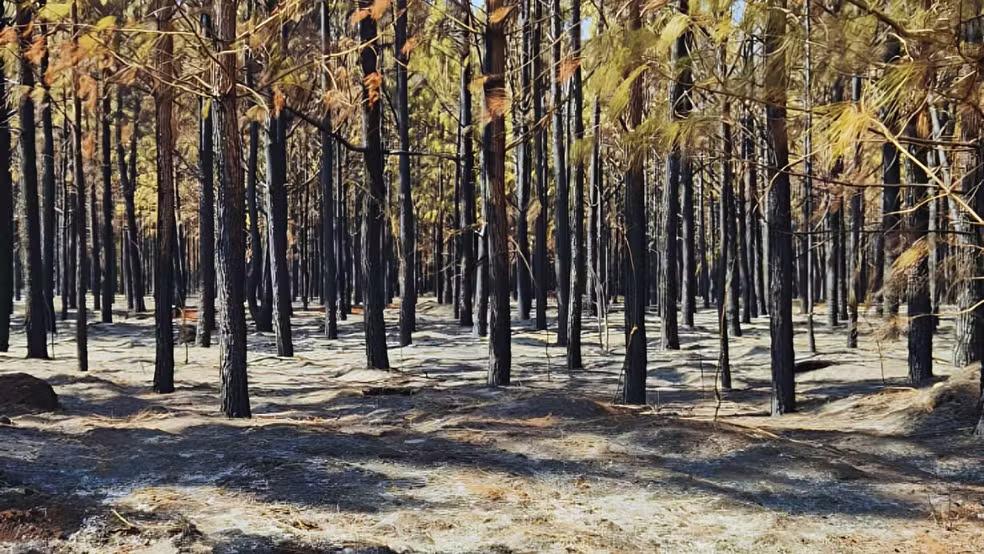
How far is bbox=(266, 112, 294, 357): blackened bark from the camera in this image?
58.2 feet

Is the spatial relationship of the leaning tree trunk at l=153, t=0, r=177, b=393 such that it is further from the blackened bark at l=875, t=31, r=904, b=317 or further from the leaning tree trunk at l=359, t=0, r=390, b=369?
the blackened bark at l=875, t=31, r=904, b=317

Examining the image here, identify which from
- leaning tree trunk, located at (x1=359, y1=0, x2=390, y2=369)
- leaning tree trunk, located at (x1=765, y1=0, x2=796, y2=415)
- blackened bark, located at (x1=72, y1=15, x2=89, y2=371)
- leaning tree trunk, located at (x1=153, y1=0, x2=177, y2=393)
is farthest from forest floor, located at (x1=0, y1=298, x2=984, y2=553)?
leaning tree trunk, located at (x1=359, y1=0, x2=390, y2=369)

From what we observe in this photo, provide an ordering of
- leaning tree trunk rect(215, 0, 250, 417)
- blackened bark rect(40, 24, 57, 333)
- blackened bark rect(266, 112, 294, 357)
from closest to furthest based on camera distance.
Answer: leaning tree trunk rect(215, 0, 250, 417), blackened bark rect(266, 112, 294, 357), blackened bark rect(40, 24, 57, 333)

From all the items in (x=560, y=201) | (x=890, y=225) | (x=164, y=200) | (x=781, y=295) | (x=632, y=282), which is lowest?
(x=781, y=295)

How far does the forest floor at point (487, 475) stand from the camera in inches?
199

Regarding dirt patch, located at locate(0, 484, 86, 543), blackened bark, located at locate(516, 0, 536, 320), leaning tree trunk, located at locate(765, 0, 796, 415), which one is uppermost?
blackened bark, located at locate(516, 0, 536, 320)

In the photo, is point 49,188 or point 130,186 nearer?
point 49,188

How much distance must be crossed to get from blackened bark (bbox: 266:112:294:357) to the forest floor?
5.16 m

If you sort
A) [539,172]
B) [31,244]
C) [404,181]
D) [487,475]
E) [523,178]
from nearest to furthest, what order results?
[487,475]
[31,244]
[404,181]
[523,178]
[539,172]

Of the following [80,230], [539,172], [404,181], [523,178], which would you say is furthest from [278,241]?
[539,172]

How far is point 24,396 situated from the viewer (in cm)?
1009

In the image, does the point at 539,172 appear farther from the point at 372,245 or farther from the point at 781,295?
the point at 781,295

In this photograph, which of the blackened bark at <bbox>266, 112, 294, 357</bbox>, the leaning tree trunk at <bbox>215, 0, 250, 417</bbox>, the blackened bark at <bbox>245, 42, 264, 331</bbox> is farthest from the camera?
the blackened bark at <bbox>245, 42, 264, 331</bbox>

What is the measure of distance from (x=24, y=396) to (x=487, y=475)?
6592 mm
